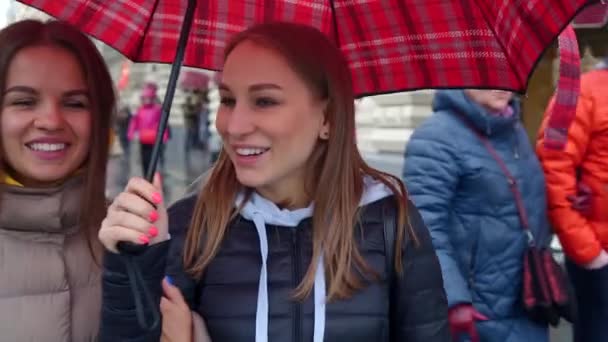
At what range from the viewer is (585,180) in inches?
131

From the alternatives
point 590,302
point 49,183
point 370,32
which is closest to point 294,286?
point 49,183

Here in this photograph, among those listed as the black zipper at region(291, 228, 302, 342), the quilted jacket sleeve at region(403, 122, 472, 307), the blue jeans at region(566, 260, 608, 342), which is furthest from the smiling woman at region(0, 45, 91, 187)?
the blue jeans at region(566, 260, 608, 342)

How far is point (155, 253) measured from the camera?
157 cm

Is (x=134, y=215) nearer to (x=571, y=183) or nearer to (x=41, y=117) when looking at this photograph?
(x=41, y=117)

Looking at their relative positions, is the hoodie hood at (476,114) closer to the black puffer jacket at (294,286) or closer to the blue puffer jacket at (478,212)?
the blue puffer jacket at (478,212)

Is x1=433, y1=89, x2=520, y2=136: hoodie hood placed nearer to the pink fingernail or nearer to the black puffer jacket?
the black puffer jacket

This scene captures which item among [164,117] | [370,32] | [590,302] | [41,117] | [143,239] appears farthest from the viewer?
[590,302]

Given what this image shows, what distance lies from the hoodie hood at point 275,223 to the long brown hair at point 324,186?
0.02m

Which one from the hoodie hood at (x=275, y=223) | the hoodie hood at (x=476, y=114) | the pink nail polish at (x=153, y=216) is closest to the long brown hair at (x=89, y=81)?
the hoodie hood at (x=275, y=223)

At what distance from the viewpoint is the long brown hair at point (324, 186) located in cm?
178

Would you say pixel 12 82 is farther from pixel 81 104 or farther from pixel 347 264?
pixel 347 264

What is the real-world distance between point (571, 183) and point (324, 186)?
69.3 inches

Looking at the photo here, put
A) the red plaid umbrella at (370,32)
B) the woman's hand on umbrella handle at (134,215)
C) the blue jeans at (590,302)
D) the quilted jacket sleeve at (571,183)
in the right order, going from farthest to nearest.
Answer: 1. the blue jeans at (590,302)
2. the quilted jacket sleeve at (571,183)
3. the red plaid umbrella at (370,32)
4. the woman's hand on umbrella handle at (134,215)

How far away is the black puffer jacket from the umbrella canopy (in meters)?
0.52
